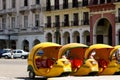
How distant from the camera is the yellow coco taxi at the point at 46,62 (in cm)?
2245

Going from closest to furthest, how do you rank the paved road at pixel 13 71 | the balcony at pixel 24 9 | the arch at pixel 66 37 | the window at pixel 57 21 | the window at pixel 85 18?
1. the paved road at pixel 13 71
2. the window at pixel 85 18
3. the arch at pixel 66 37
4. the window at pixel 57 21
5. the balcony at pixel 24 9

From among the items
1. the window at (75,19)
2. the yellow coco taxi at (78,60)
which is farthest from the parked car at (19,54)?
the yellow coco taxi at (78,60)

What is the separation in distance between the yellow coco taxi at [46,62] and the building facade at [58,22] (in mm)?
31274

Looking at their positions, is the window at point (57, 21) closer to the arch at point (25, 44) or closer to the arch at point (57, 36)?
the arch at point (57, 36)

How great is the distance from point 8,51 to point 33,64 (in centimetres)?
4153

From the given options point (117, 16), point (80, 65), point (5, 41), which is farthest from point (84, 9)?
point (80, 65)

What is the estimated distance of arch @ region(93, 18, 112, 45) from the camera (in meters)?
59.5

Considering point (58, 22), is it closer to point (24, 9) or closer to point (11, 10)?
point (24, 9)

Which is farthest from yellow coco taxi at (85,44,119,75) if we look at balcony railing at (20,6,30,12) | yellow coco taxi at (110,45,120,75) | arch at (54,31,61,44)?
balcony railing at (20,6,30,12)

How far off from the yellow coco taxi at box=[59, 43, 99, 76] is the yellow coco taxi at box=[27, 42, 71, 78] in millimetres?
692

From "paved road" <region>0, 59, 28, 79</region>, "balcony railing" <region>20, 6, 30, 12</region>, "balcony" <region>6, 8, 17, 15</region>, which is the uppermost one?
"balcony railing" <region>20, 6, 30, 12</region>

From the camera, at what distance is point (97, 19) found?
5862 centimetres

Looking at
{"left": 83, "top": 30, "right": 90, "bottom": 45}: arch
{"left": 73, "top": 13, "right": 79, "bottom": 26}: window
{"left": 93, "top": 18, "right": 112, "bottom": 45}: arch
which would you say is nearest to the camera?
{"left": 93, "top": 18, "right": 112, "bottom": 45}: arch

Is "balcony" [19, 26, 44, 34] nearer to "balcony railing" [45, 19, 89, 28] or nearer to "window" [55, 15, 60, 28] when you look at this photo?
"balcony railing" [45, 19, 89, 28]
